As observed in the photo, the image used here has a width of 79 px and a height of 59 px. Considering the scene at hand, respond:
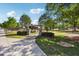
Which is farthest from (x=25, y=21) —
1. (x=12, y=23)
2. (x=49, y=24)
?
(x=49, y=24)

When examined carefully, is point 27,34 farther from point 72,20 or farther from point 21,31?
point 72,20

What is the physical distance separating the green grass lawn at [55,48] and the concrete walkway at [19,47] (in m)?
0.09

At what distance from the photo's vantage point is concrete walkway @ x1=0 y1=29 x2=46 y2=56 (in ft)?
12.9

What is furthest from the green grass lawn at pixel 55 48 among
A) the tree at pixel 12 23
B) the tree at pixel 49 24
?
the tree at pixel 12 23

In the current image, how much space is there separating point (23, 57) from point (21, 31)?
442mm

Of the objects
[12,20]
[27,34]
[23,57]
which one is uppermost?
[12,20]

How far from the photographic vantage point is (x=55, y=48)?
4.00 meters

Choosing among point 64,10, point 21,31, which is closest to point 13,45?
point 21,31

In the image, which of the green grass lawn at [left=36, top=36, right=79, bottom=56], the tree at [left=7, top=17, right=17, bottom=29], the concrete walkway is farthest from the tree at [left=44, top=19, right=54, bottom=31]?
the tree at [left=7, top=17, right=17, bottom=29]

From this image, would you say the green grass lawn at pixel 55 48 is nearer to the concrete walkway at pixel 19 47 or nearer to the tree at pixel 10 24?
the concrete walkway at pixel 19 47

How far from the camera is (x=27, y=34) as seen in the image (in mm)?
4113

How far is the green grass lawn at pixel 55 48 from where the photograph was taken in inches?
155

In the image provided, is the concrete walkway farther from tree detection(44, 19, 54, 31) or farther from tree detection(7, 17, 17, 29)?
tree detection(44, 19, 54, 31)

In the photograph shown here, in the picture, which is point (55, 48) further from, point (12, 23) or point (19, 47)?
point (12, 23)
